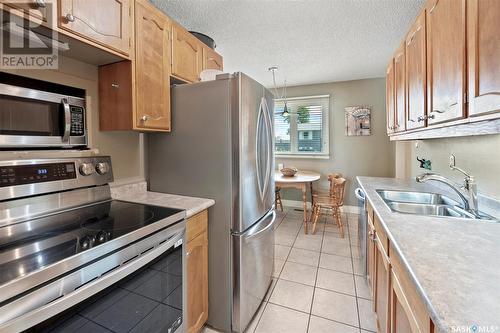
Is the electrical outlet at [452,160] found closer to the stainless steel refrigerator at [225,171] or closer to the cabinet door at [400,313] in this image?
the cabinet door at [400,313]

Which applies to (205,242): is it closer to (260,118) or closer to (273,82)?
(260,118)

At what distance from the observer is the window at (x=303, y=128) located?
4281 millimetres

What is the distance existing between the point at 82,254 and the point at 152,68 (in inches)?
46.8

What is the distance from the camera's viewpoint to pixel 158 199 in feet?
5.13

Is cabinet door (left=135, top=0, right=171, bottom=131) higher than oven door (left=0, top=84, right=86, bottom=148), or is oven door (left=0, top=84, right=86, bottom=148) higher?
cabinet door (left=135, top=0, right=171, bottom=131)

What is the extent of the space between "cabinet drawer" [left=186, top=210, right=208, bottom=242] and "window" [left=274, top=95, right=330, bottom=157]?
10.2 ft

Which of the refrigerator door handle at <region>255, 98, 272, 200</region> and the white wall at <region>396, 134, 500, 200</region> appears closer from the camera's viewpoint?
the white wall at <region>396, 134, 500, 200</region>

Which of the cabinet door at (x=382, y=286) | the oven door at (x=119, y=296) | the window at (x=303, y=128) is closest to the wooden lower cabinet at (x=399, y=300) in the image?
the cabinet door at (x=382, y=286)

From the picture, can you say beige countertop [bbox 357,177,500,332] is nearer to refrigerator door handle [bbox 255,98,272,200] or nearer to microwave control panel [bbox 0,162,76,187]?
refrigerator door handle [bbox 255,98,272,200]

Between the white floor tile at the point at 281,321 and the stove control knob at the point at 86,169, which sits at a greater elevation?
the stove control knob at the point at 86,169

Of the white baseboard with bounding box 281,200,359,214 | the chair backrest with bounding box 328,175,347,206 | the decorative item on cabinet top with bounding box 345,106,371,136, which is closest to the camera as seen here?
the chair backrest with bounding box 328,175,347,206

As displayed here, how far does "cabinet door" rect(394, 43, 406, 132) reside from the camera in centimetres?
189

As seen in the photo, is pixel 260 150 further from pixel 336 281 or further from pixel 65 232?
pixel 336 281

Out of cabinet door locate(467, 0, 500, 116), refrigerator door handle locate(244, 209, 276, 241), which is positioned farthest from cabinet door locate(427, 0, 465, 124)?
refrigerator door handle locate(244, 209, 276, 241)
